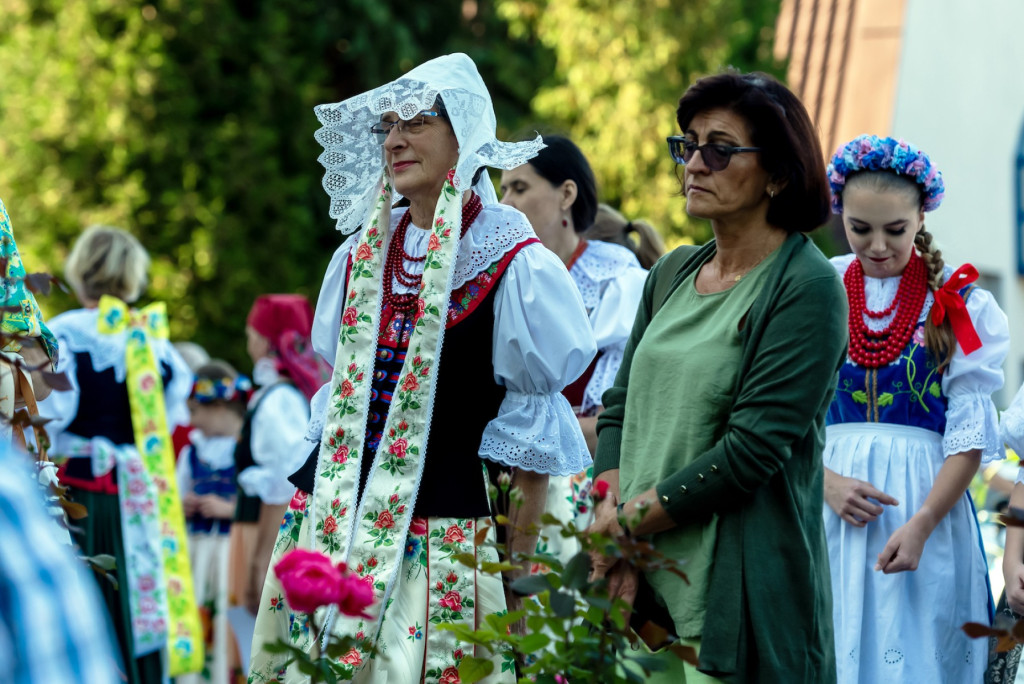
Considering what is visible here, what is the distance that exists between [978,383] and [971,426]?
122 millimetres

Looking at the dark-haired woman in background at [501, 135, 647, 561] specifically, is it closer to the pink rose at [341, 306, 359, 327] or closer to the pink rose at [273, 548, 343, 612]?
the pink rose at [341, 306, 359, 327]

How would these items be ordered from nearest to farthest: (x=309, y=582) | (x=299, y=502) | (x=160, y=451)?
(x=309, y=582) → (x=299, y=502) → (x=160, y=451)

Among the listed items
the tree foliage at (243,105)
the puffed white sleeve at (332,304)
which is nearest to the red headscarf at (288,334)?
the puffed white sleeve at (332,304)

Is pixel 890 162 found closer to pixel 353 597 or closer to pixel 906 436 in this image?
pixel 906 436

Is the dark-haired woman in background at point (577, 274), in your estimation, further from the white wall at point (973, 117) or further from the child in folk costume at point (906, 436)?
the white wall at point (973, 117)

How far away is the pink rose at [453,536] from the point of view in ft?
10.4

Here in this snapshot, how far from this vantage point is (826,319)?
2.72 meters

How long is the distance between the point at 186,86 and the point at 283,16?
1.31 metres

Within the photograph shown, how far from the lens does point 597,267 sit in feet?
16.2

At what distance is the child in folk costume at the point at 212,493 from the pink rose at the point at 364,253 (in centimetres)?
466

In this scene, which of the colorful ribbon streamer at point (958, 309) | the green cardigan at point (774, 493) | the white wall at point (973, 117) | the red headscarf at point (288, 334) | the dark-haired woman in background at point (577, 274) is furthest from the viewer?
the white wall at point (973, 117)

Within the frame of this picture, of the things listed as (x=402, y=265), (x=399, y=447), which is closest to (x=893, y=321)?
(x=402, y=265)

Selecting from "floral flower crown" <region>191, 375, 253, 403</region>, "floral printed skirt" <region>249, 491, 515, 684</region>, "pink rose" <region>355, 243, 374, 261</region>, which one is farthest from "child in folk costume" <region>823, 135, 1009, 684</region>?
"floral flower crown" <region>191, 375, 253, 403</region>

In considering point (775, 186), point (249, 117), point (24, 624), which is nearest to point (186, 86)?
point (249, 117)
